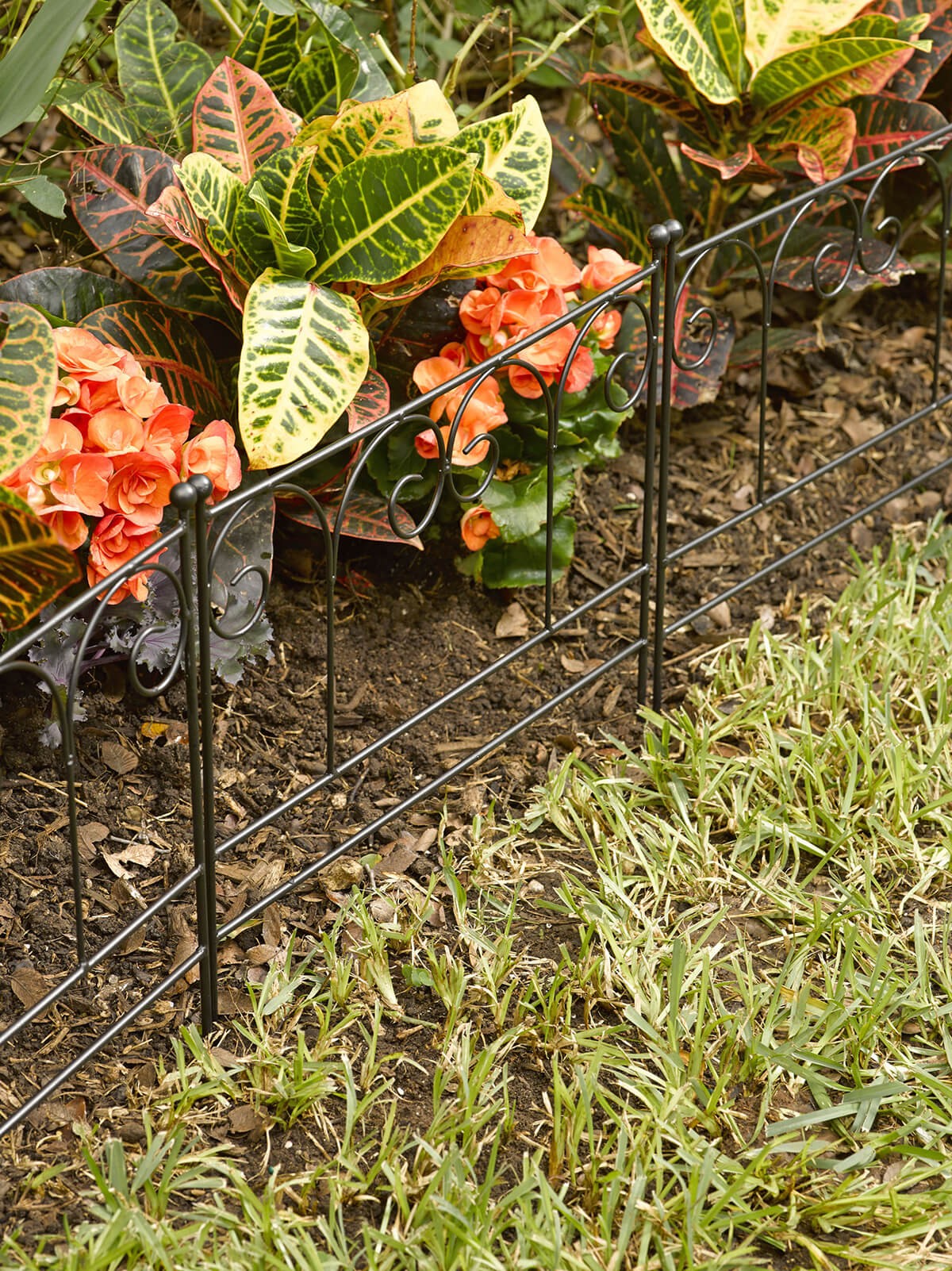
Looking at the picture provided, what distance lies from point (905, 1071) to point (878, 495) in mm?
1690

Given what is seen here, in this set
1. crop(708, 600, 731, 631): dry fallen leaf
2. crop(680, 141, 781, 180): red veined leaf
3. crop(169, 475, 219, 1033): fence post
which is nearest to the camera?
crop(169, 475, 219, 1033): fence post

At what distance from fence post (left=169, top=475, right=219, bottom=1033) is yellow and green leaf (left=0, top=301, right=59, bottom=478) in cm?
27

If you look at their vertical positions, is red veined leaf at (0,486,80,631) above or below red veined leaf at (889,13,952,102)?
above

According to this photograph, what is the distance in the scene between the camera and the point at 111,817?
101 inches

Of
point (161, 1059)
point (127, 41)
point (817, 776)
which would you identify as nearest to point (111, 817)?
point (161, 1059)

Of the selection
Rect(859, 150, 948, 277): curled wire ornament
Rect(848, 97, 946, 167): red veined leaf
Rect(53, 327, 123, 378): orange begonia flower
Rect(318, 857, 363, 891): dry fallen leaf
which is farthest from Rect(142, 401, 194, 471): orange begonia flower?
Rect(848, 97, 946, 167): red veined leaf

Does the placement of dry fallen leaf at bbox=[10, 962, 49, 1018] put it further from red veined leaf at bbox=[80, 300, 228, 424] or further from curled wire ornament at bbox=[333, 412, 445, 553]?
red veined leaf at bbox=[80, 300, 228, 424]

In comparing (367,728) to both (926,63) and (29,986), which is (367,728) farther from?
(926,63)

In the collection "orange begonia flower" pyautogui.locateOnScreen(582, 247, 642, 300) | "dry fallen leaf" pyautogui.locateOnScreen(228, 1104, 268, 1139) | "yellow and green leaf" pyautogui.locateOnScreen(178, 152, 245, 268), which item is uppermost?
"yellow and green leaf" pyautogui.locateOnScreen(178, 152, 245, 268)

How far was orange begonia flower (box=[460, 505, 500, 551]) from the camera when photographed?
2885mm

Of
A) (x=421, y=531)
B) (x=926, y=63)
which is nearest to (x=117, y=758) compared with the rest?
(x=421, y=531)

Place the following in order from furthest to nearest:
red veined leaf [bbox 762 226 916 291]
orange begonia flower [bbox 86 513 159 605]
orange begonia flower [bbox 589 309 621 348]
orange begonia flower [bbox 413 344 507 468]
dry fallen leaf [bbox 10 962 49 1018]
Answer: red veined leaf [bbox 762 226 916 291] < orange begonia flower [bbox 589 309 621 348] < orange begonia flower [bbox 413 344 507 468] < orange begonia flower [bbox 86 513 159 605] < dry fallen leaf [bbox 10 962 49 1018]

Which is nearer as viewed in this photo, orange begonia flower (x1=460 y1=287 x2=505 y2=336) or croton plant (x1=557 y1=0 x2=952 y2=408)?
orange begonia flower (x1=460 y1=287 x2=505 y2=336)

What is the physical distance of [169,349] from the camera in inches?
104
